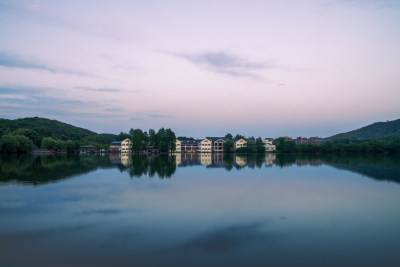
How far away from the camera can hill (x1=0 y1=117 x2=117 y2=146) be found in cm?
6731

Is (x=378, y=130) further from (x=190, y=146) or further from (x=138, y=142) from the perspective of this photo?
(x=138, y=142)

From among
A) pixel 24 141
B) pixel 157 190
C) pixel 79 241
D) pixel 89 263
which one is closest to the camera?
pixel 89 263

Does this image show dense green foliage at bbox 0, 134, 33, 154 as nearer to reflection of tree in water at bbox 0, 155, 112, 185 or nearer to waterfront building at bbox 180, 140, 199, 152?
reflection of tree in water at bbox 0, 155, 112, 185

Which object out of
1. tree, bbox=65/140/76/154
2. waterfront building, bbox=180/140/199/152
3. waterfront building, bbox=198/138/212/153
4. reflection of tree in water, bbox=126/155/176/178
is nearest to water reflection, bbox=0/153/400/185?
reflection of tree in water, bbox=126/155/176/178

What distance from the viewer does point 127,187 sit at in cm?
1389

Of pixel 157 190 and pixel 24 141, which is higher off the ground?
pixel 24 141

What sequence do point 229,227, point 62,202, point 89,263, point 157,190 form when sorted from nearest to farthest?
point 89,263 < point 229,227 < point 62,202 < point 157,190

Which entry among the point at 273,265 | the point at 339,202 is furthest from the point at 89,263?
the point at 339,202

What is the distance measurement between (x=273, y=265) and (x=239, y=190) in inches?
315

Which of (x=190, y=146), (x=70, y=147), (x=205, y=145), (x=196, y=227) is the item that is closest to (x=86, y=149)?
(x=70, y=147)

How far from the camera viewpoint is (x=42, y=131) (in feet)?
310

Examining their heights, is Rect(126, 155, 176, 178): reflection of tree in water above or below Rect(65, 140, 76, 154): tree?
below

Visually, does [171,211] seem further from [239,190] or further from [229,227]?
[239,190]

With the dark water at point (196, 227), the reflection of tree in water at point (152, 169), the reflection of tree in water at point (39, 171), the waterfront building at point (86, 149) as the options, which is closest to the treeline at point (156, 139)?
the waterfront building at point (86, 149)
